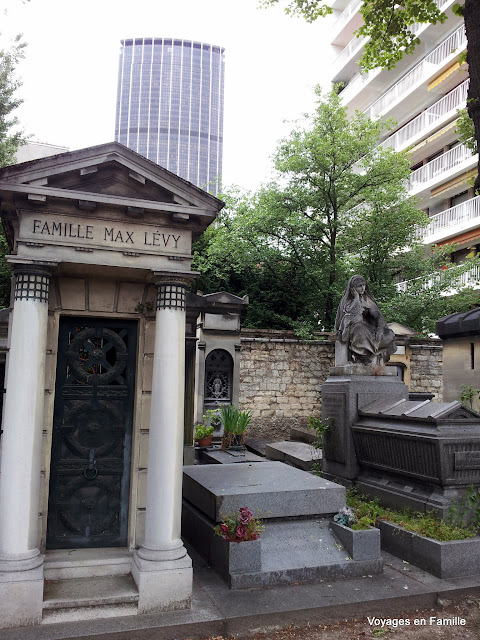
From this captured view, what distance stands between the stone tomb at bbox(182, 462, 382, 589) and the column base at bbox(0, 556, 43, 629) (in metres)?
1.64

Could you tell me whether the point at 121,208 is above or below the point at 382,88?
below

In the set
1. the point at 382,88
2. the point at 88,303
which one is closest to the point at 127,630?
the point at 88,303

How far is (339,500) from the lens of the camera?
217 inches

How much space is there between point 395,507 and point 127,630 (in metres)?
3.65

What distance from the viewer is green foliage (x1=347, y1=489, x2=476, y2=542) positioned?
5.24m

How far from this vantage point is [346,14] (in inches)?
1275

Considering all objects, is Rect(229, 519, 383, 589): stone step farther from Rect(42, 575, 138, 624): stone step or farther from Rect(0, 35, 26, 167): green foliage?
Rect(0, 35, 26, 167): green foliage

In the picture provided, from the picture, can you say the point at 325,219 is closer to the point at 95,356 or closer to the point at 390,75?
the point at 95,356

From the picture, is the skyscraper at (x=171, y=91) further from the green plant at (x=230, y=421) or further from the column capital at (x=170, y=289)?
the column capital at (x=170, y=289)

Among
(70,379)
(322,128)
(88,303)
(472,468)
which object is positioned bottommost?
(472,468)

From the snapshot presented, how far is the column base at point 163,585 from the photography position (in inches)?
166

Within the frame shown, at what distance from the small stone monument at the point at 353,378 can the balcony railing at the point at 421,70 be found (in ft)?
66.0

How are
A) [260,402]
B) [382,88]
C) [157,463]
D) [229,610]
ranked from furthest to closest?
Answer: [382,88]
[260,402]
[157,463]
[229,610]

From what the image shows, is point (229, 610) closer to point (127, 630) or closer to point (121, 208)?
point (127, 630)
